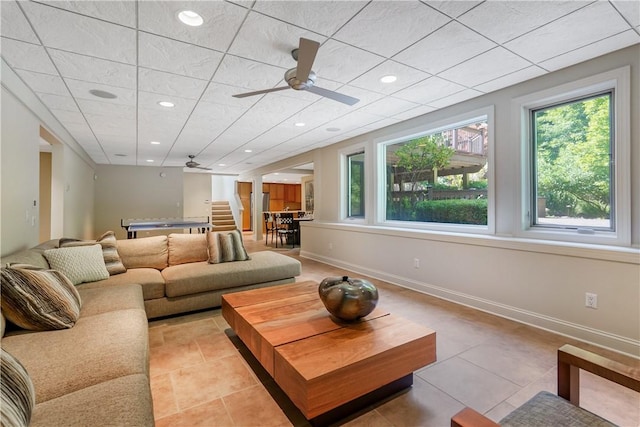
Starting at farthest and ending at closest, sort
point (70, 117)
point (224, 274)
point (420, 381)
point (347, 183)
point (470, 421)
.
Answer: point (347, 183) < point (70, 117) < point (224, 274) < point (420, 381) < point (470, 421)

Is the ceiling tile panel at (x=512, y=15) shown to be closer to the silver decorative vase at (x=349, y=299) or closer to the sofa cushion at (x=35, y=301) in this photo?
the silver decorative vase at (x=349, y=299)

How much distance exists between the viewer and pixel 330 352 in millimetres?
1604

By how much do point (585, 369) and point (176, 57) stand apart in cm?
313

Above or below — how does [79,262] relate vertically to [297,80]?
below

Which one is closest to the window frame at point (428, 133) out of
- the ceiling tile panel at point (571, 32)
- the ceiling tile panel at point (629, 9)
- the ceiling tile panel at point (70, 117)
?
the ceiling tile panel at point (571, 32)

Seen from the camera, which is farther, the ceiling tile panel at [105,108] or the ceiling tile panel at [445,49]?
the ceiling tile panel at [105,108]

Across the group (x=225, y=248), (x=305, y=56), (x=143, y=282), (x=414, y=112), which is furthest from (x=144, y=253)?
(x=414, y=112)

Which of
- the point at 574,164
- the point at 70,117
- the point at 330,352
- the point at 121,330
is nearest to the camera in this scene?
the point at 330,352

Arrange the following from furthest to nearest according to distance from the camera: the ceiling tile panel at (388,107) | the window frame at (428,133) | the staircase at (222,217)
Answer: the staircase at (222,217) → the ceiling tile panel at (388,107) → the window frame at (428,133)

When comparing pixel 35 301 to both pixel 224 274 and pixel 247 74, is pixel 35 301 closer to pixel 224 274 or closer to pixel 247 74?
pixel 224 274

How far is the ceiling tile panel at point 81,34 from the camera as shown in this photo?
1.82m

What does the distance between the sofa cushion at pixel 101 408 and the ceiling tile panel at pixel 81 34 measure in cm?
213

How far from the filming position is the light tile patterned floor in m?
1.67

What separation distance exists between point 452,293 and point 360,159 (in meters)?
2.85
